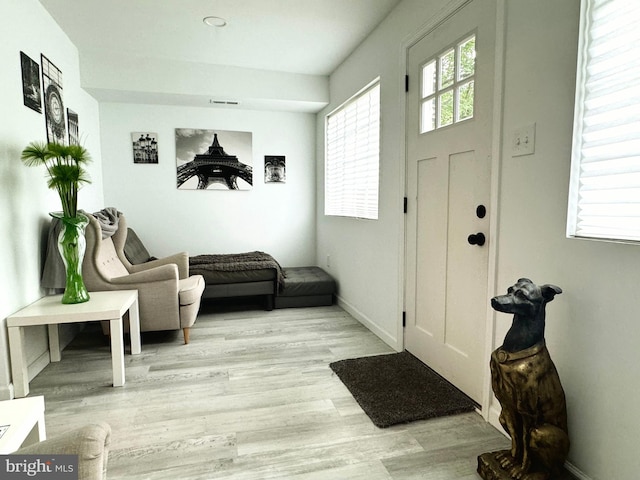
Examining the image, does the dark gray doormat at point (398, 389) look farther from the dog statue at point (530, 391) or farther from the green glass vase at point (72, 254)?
the green glass vase at point (72, 254)

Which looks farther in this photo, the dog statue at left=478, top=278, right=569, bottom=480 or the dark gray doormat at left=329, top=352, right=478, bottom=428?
the dark gray doormat at left=329, top=352, right=478, bottom=428

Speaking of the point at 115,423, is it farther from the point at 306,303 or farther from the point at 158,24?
the point at 158,24

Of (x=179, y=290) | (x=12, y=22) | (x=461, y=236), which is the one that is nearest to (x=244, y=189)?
(x=179, y=290)

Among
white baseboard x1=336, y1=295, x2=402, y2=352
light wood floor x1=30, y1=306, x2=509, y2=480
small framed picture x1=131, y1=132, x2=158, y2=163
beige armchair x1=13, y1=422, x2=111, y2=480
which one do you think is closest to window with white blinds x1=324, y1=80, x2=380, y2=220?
white baseboard x1=336, y1=295, x2=402, y2=352

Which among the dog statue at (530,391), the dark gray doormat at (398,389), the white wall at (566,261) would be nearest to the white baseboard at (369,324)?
the dark gray doormat at (398,389)

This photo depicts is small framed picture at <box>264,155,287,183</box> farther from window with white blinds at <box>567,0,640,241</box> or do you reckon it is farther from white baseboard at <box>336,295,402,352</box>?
window with white blinds at <box>567,0,640,241</box>

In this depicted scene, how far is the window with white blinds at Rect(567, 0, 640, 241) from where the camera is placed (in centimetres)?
121

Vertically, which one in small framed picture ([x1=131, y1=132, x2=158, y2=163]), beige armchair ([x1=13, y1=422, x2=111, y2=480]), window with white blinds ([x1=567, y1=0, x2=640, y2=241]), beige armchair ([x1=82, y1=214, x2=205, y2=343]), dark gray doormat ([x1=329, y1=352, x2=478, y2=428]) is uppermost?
small framed picture ([x1=131, y1=132, x2=158, y2=163])

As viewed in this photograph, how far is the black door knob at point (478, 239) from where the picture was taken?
1937 mm

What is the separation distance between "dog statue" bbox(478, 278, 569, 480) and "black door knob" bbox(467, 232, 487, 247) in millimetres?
549

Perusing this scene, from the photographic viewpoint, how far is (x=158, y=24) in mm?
3025

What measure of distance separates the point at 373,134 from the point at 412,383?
79.2 inches

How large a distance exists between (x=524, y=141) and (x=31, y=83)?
299 centimetres

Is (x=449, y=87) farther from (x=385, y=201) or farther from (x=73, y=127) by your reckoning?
(x=73, y=127)
